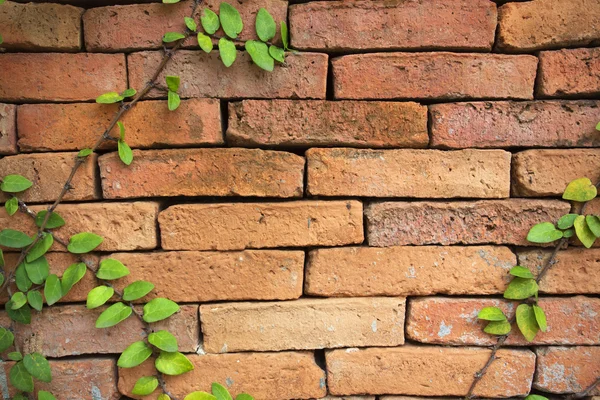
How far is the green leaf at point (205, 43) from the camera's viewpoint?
1.19m

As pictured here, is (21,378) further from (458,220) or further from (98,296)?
(458,220)

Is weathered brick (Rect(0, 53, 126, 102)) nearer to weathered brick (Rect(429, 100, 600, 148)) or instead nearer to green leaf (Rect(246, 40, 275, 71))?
green leaf (Rect(246, 40, 275, 71))

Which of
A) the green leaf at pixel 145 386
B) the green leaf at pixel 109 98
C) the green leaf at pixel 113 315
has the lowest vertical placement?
the green leaf at pixel 145 386

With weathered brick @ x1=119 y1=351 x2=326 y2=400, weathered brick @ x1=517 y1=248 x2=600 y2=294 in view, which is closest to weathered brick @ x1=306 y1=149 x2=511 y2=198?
weathered brick @ x1=517 y1=248 x2=600 y2=294

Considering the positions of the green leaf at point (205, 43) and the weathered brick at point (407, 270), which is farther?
the weathered brick at point (407, 270)

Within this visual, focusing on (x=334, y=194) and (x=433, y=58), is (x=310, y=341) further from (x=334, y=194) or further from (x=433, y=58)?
(x=433, y=58)

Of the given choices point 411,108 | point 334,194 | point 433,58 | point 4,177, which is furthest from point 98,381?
point 433,58

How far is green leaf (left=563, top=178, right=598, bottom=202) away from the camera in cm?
125

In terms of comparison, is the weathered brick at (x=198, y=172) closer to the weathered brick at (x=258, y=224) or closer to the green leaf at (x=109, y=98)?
the weathered brick at (x=258, y=224)

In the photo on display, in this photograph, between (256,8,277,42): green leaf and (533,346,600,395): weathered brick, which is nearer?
(256,8,277,42): green leaf

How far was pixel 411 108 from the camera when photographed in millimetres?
1256

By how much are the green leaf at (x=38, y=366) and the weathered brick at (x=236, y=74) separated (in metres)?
1.00

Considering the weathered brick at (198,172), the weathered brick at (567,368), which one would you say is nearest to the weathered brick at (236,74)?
the weathered brick at (198,172)

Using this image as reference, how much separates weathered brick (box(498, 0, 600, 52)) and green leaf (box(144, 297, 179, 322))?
1.41 metres
